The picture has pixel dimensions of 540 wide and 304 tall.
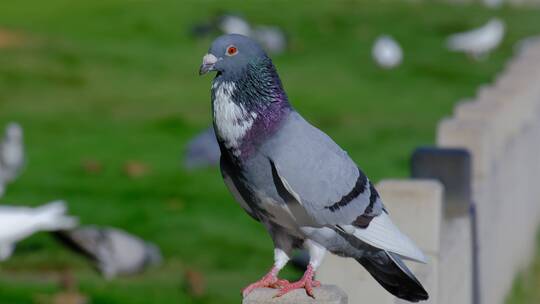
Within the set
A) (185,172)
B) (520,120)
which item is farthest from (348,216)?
(185,172)

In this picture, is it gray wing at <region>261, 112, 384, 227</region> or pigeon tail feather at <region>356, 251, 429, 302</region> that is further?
pigeon tail feather at <region>356, 251, 429, 302</region>

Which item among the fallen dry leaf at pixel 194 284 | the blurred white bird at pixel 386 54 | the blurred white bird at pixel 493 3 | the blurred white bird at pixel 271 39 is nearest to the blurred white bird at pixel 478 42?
the blurred white bird at pixel 386 54

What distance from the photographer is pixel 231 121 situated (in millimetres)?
4430

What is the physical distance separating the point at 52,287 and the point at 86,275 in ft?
1.62

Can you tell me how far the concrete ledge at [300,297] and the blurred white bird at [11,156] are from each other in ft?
29.0

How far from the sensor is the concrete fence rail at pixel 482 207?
586cm

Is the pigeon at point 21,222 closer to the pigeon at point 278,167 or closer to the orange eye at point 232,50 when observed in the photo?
the pigeon at point 278,167

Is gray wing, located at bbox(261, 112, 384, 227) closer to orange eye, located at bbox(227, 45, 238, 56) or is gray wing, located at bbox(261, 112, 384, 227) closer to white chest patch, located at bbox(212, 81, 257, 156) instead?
white chest patch, located at bbox(212, 81, 257, 156)

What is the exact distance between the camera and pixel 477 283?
7.86 m

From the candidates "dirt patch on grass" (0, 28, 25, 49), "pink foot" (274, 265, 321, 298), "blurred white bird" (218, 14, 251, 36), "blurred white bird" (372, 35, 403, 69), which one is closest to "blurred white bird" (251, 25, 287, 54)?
"blurred white bird" (218, 14, 251, 36)

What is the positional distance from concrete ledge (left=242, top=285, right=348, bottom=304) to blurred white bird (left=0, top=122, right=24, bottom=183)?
29.0 ft

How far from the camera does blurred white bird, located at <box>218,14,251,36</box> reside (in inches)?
901

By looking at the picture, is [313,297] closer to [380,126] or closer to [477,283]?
[477,283]

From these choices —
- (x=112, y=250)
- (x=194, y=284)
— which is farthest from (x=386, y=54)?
(x=194, y=284)
